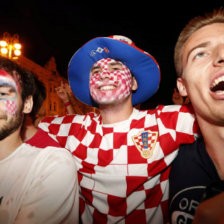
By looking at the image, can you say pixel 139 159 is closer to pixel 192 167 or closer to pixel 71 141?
pixel 192 167

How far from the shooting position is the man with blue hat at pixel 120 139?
1.41 meters

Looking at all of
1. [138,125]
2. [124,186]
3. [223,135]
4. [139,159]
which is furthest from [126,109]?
[223,135]

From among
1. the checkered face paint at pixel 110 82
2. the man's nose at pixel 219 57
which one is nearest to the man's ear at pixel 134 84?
the checkered face paint at pixel 110 82

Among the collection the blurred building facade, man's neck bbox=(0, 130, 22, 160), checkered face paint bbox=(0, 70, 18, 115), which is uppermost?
checkered face paint bbox=(0, 70, 18, 115)

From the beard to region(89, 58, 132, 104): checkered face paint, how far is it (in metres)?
0.71

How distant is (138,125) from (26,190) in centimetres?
105

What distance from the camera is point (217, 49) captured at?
125 cm

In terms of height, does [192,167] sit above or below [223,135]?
below

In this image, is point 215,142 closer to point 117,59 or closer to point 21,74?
point 117,59

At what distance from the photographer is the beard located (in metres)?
1.41

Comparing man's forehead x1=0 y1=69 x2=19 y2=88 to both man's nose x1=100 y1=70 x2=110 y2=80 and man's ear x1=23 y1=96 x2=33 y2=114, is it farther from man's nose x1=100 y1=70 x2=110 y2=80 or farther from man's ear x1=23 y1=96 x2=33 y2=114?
man's nose x1=100 y1=70 x2=110 y2=80

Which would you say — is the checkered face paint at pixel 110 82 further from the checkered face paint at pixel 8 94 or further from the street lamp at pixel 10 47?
the street lamp at pixel 10 47

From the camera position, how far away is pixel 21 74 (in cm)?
166

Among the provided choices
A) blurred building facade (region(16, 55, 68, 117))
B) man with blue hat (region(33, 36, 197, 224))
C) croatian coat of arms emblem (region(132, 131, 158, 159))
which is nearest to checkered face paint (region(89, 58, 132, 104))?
man with blue hat (region(33, 36, 197, 224))
